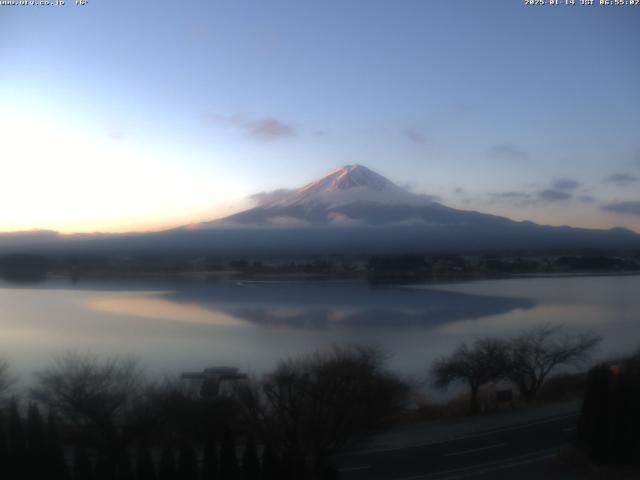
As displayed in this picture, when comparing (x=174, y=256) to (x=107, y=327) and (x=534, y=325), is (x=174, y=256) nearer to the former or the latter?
(x=107, y=327)

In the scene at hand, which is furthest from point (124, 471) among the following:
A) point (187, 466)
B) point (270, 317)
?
point (270, 317)

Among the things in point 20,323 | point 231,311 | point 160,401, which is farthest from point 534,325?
point 20,323

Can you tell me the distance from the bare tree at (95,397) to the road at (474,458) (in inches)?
63.1

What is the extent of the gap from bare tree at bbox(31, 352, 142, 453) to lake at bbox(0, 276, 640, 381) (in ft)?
6.31

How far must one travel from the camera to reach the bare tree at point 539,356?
7242 millimetres

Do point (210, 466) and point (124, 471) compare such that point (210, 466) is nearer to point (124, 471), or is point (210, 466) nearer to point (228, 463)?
point (228, 463)

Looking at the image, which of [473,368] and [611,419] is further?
[473,368]

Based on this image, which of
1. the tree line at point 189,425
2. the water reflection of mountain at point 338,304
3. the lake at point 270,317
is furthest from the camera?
the water reflection of mountain at point 338,304

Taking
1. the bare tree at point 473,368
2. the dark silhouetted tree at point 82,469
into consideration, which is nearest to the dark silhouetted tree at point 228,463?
the dark silhouetted tree at point 82,469

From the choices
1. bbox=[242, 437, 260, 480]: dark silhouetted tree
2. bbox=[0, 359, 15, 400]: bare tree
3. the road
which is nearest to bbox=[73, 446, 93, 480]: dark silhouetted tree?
bbox=[242, 437, 260, 480]: dark silhouetted tree

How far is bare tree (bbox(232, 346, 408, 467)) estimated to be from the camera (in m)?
4.08

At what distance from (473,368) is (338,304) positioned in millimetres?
7285

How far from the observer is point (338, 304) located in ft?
46.1

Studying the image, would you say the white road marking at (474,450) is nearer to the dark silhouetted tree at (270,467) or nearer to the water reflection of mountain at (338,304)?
the dark silhouetted tree at (270,467)
